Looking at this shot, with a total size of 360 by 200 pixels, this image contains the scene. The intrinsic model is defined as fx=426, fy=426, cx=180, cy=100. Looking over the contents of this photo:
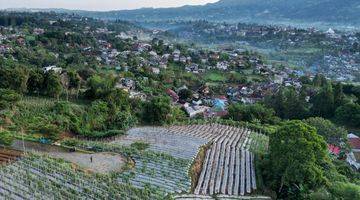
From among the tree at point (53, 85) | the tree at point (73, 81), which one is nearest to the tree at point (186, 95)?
the tree at point (73, 81)

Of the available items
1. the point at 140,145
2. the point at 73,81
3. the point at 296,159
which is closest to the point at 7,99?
the point at 73,81

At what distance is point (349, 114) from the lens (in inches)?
1148

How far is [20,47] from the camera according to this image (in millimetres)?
51031

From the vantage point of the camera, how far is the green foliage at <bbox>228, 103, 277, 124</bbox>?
92.3ft

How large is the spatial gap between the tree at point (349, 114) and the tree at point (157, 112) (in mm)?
13175

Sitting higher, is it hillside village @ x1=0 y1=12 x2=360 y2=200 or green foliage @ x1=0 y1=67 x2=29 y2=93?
green foliage @ x1=0 y1=67 x2=29 y2=93

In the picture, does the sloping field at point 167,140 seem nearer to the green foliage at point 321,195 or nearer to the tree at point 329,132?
the green foliage at point 321,195

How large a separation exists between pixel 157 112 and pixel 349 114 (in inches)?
555

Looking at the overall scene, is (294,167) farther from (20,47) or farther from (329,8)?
(329,8)

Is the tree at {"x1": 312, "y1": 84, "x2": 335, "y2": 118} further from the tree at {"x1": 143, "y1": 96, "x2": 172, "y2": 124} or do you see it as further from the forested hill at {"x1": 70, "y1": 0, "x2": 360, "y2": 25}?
the forested hill at {"x1": 70, "y1": 0, "x2": 360, "y2": 25}

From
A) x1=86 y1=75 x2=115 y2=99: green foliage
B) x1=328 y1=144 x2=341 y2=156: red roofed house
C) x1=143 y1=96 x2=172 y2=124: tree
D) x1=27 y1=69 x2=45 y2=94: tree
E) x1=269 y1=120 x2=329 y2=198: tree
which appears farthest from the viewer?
x1=86 y1=75 x2=115 y2=99: green foliage

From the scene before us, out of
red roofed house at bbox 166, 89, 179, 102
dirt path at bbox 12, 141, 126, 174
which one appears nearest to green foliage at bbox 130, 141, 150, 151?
dirt path at bbox 12, 141, 126, 174

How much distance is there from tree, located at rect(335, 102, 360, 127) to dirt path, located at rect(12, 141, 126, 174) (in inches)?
739

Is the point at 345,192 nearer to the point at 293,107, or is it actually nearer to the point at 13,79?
the point at 13,79
